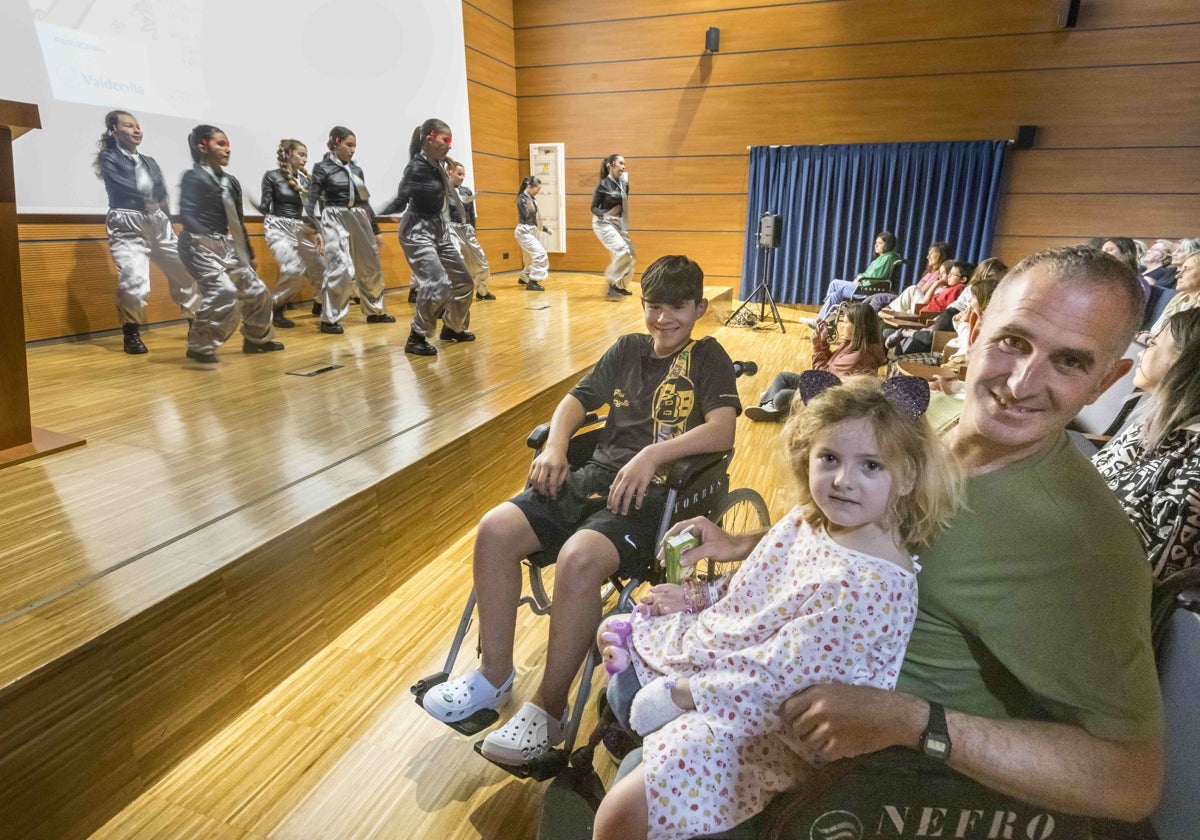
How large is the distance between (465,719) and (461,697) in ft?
0.16

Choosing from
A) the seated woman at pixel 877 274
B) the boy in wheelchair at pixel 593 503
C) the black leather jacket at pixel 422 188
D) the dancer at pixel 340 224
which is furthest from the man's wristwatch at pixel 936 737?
Result: the seated woman at pixel 877 274

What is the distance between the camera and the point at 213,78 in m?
4.45

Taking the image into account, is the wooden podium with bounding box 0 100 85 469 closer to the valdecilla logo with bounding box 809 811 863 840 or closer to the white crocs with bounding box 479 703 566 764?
the white crocs with bounding box 479 703 566 764

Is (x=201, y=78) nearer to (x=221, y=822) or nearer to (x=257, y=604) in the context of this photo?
(x=257, y=604)

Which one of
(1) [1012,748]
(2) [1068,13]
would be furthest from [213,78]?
(2) [1068,13]

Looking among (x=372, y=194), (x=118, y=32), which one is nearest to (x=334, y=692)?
(x=118, y=32)

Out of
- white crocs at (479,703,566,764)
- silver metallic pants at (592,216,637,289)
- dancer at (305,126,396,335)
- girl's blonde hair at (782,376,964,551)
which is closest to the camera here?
girl's blonde hair at (782,376,964,551)

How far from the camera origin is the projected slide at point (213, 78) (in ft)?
11.9

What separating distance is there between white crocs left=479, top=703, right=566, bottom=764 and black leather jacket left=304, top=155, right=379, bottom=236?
4.64m

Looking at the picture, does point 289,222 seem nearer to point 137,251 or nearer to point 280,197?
point 280,197

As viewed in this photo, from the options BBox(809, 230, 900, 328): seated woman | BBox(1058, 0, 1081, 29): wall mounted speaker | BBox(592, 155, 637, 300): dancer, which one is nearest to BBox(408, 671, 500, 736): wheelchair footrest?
BBox(809, 230, 900, 328): seated woman

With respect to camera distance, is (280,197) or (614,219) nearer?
(280,197)

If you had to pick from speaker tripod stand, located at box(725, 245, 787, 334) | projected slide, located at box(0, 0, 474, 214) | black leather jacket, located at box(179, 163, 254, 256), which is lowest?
speaker tripod stand, located at box(725, 245, 787, 334)

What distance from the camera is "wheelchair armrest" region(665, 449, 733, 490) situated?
4.82 feet
